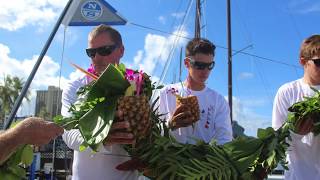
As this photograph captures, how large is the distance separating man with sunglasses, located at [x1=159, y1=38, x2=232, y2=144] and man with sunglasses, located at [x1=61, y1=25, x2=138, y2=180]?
79 centimetres

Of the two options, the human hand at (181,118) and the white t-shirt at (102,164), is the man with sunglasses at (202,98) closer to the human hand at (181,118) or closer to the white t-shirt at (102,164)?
the human hand at (181,118)

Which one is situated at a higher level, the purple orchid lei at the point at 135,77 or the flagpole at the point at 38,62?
the flagpole at the point at 38,62

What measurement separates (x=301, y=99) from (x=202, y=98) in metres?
0.89

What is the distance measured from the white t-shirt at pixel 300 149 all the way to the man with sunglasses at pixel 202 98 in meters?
0.47

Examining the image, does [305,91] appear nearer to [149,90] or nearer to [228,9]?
[149,90]

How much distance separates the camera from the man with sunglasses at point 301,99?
137 inches

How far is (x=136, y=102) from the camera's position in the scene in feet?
8.15

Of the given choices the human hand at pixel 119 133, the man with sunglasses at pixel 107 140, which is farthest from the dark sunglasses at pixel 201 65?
the human hand at pixel 119 133

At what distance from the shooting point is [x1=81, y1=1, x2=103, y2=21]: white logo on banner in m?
9.32

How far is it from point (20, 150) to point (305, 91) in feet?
7.55

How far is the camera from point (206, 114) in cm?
403

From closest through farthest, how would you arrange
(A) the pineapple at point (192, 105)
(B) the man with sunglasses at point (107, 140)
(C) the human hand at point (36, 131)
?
1. (C) the human hand at point (36, 131)
2. (B) the man with sunglasses at point (107, 140)
3. (A) the pineapple at point (192, 105)

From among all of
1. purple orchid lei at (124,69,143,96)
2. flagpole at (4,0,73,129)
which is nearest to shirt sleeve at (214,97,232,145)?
purple orchid lei at (124,69,143,96)

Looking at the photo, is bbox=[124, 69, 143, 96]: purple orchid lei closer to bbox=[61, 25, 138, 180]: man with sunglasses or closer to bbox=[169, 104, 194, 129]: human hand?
bbox=[61, 25, 138, 180]: man with sunglasses
